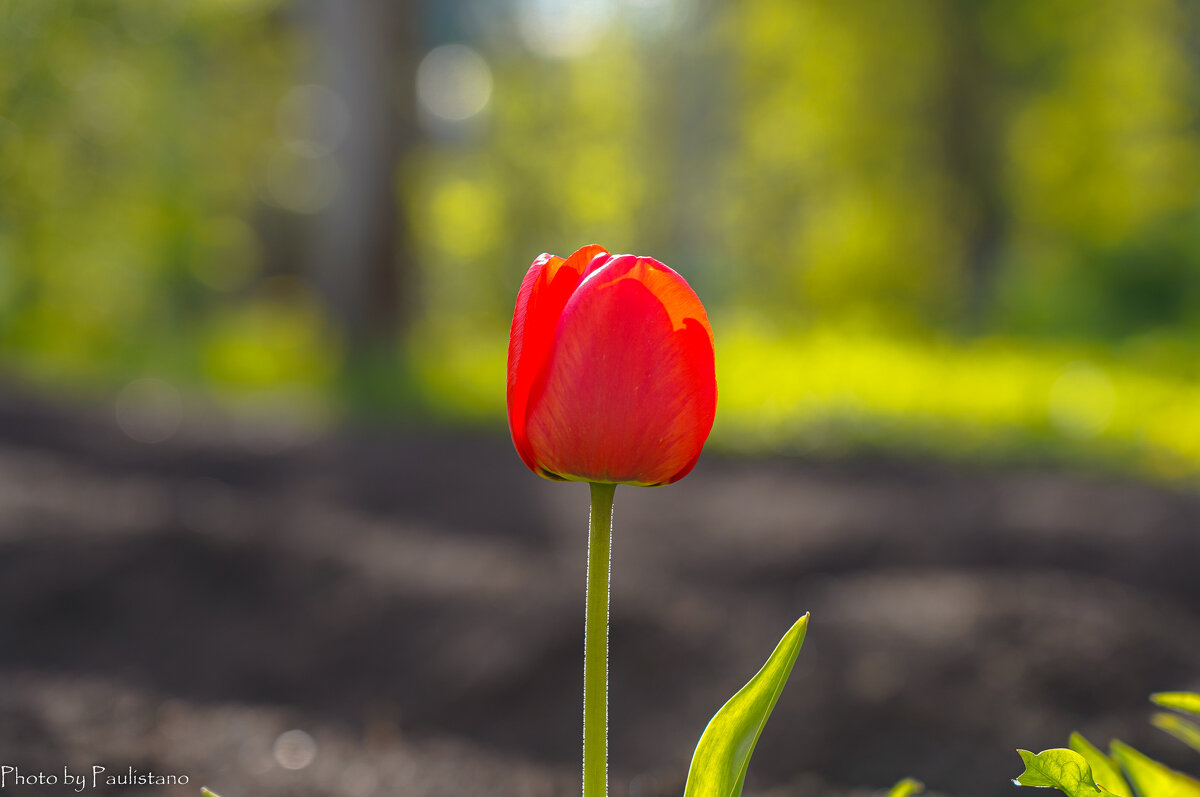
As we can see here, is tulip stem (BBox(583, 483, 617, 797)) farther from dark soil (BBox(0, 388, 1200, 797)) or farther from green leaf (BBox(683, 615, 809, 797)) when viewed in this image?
dark soil (BBox(0, 388, 1200, 797))

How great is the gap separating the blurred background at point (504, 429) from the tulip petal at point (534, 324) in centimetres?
130

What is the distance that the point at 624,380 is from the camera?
117cm

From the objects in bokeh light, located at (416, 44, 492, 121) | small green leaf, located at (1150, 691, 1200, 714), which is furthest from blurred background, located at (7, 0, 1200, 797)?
small green leaf, located at (1150, 691, 1200, 714)

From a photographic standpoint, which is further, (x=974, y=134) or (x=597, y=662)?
(x=974, y=134)

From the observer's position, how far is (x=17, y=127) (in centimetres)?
1359

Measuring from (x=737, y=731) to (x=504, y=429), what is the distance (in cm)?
734

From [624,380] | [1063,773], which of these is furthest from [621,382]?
[1063,773]

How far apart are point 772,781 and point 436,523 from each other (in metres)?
3.25

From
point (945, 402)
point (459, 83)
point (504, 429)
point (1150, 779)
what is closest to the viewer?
point (1150, 779)

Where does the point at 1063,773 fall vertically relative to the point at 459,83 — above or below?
below

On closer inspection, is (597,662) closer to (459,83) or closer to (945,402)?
(945,402)

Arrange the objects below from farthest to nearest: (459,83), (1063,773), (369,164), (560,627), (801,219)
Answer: (801,219), (459,83), (369,164), (560,627), (1063,773)

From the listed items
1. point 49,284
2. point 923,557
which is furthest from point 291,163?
point 923,557

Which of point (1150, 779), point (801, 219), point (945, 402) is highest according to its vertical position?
point (801, 219)
